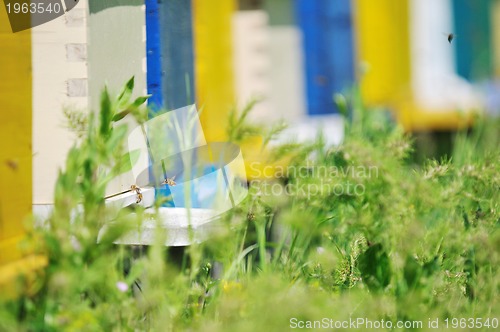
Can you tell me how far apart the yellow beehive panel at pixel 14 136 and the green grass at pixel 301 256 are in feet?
0.61

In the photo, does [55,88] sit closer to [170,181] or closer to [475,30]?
[170,181]

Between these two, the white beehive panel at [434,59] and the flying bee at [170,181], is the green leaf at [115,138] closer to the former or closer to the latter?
the flying bee at [170,181]

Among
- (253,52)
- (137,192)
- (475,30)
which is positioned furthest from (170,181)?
(475,30)

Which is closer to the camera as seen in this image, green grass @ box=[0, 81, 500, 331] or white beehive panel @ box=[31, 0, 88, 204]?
green grass @ box=[0, 81, 500, 331]

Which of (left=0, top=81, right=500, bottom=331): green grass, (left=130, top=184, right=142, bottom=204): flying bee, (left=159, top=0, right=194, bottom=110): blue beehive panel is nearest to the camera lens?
(left=0, top=81, right=500, bottom=331): green grass

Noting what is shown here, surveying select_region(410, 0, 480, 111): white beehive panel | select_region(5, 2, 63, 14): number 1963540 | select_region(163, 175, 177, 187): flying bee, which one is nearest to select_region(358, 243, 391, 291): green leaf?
select_region(163, 175, 177, 187): flying bee

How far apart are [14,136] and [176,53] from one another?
96cm

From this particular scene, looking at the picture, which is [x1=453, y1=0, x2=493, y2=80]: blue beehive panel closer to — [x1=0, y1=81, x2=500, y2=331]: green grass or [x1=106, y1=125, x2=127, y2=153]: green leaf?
[x1=0, y1=81, x2=500, y2=331]: green grass

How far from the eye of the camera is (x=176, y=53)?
9.87ft

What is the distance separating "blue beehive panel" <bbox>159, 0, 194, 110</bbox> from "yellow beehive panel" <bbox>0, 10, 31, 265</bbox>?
0.67m

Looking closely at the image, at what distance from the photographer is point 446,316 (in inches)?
89.2

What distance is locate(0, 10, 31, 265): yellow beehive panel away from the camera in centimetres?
215

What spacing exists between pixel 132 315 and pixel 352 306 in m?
0.61

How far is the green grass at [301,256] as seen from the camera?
1.83 meters
